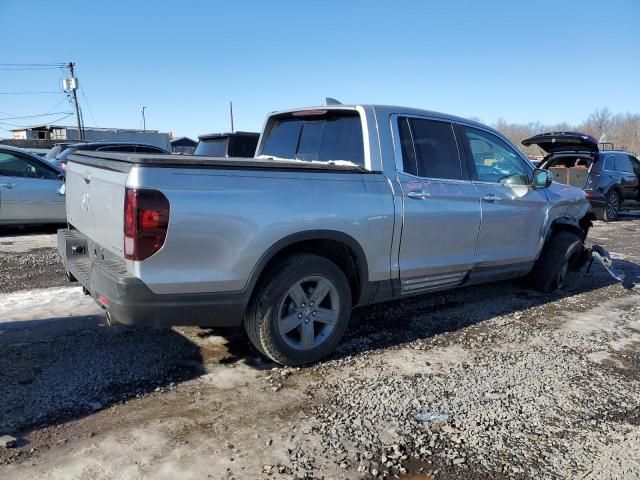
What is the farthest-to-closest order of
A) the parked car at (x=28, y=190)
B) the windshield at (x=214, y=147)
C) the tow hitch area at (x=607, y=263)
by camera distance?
the windshield at (x=214, y=147), the parked car at (x=28, y=190), the tow hitch area at (x=607, y=263)

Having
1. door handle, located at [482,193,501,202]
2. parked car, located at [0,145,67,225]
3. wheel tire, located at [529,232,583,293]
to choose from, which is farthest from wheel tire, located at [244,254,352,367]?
parked car, located at [0,145,67,225]

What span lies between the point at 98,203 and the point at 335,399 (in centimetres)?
206

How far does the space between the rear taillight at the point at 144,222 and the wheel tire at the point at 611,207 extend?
12821 mm

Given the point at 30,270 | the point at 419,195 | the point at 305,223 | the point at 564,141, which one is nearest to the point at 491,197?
the point at 419,195

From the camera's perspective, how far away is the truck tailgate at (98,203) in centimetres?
311

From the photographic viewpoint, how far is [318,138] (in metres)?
4.63

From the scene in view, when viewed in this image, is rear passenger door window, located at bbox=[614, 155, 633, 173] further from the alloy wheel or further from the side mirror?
the alloy wheel

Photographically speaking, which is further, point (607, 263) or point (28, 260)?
point (28, 260)

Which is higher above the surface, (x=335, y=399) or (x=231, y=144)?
(x=231, y=144)

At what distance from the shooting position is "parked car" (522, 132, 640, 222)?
12.2 m

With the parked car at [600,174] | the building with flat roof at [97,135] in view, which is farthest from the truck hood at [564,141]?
the building with flat roof at [97,135]

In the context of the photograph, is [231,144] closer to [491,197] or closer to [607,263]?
[491,197]

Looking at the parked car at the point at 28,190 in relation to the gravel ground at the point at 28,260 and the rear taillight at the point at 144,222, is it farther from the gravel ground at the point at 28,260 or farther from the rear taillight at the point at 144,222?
the rear taillight at the point at 144,222

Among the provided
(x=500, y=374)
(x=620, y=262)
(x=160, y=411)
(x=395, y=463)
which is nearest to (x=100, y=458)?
(x=160, y=411)
